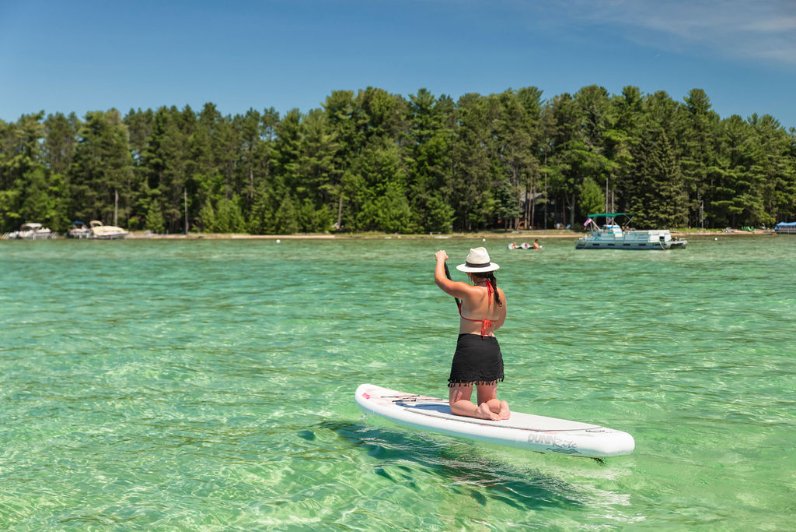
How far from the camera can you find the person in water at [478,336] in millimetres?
8562

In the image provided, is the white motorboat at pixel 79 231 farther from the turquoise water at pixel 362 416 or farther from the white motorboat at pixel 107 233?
the turquoise water at pixel 362 416

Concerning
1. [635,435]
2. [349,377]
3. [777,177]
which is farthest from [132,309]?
[777,177]

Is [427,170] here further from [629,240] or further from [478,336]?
[478,336]

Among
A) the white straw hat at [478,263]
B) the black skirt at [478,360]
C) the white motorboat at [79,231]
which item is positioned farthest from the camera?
the white motorboat at [79,231]

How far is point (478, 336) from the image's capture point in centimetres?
882

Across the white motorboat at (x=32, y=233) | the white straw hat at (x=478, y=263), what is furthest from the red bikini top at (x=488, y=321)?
the white motorboat at (x=32, y=233)

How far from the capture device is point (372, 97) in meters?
117

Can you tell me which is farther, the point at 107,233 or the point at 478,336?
the point at 107,233

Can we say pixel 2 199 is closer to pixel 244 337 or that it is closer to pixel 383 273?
pixel 383 273

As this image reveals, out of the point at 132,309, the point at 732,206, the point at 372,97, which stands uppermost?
the point at 372,97

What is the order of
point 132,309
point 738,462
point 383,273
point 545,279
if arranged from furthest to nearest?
point 383,273, point 545,279, point 132,309, point 738,462

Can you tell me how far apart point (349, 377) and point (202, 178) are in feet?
348

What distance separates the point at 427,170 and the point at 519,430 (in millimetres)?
103775

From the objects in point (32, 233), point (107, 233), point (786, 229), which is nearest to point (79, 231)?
point (32, 233)
